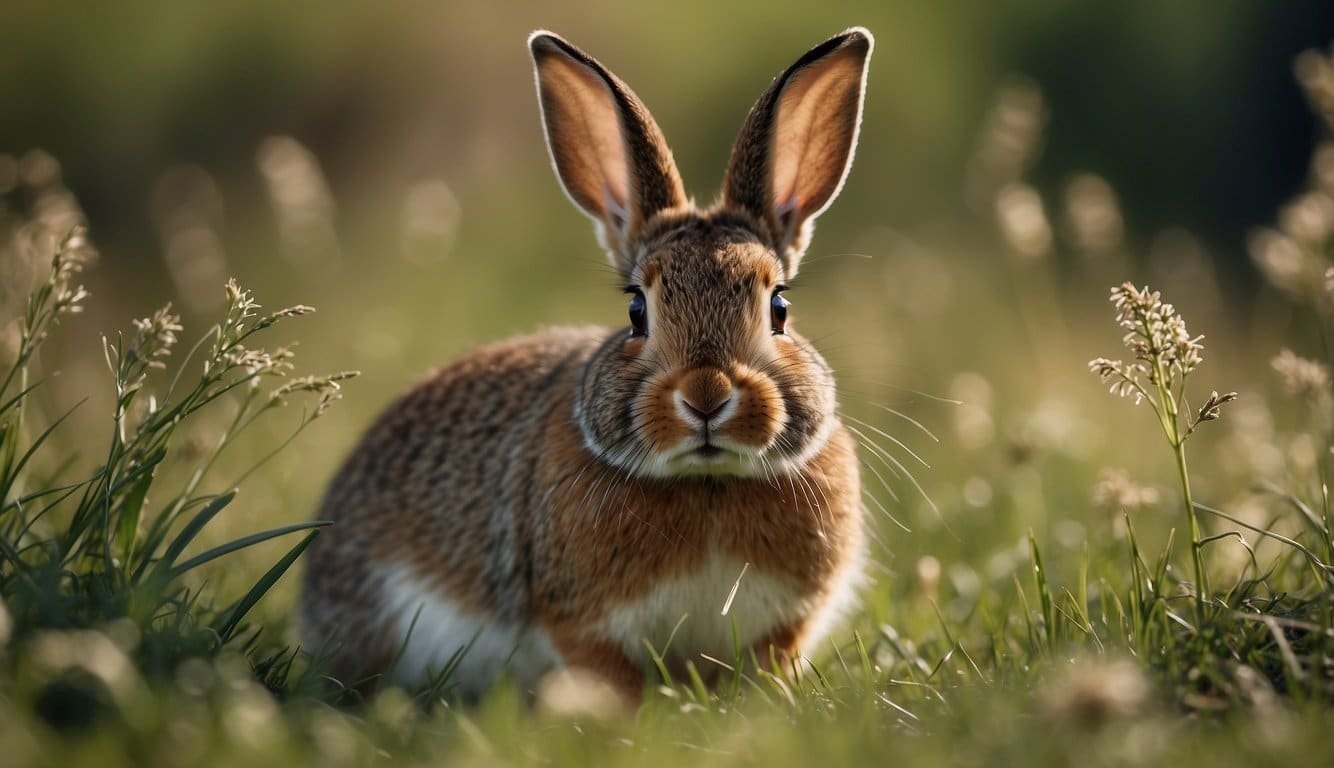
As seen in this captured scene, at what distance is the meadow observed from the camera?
9.67ft

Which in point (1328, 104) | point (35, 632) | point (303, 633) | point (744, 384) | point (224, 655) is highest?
point (1328, 104)

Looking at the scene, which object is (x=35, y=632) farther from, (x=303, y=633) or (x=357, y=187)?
(x=357, y=187)

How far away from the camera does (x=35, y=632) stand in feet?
10.1

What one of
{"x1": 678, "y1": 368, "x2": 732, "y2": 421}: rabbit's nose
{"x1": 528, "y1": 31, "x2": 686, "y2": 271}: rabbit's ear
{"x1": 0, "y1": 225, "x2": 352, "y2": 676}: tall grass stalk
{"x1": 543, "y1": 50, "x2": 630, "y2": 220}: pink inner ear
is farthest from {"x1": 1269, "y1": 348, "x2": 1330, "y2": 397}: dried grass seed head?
{"x1": 0, "y1": 225, "x2": 352, "y2": 676}: tall grass stalk

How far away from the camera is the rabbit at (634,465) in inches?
161

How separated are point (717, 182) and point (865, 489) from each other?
613 centimetres

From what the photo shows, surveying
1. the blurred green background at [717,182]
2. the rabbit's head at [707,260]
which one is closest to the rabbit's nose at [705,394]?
the rabbit's head at [707,260]

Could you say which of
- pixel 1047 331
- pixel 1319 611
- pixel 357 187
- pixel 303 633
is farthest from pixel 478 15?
pixel 1319 611

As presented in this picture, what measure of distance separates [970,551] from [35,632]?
363 centimetres

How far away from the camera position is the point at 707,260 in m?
4.27

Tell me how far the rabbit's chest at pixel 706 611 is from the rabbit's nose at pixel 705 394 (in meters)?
0.63

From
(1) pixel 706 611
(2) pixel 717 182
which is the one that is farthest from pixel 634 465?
(2) pixel 717 182

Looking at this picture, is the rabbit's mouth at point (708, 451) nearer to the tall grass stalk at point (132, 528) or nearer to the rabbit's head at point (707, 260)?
the rabbit's head at point (707, 260)

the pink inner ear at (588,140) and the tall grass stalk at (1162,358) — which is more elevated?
the pink inner ear at (588,140)
